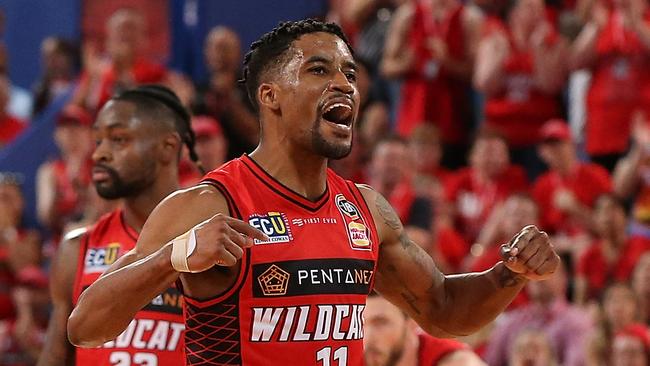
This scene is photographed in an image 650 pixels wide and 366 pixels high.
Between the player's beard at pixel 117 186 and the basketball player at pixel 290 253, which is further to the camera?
the player's beard at pixel 117 186

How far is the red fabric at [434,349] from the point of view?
5926mm

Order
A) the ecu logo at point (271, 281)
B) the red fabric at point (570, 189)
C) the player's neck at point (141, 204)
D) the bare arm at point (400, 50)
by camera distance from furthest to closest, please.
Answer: the bare arm at point (400, 50) < the red fabric at point (570, 189) < the player's neck at point (141, 204) < the ecu logo at point (271, 281)

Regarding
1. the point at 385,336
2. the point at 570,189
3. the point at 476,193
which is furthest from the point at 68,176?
the point at 385,336

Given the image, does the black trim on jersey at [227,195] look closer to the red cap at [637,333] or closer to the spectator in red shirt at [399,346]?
the spectator in red shirt at [399,346]

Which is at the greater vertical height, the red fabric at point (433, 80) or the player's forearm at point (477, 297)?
the player's forearm at point (477, 297)

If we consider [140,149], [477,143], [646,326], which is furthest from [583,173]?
[140,149]

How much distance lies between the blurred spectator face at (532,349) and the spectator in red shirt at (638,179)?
1.40 meters

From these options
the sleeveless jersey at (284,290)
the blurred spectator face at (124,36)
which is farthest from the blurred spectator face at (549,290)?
the sleeveless jersey at (284,290)

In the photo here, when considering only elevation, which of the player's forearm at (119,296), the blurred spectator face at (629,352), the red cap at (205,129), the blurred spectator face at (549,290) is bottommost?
the blurred spectator face at (629,352)

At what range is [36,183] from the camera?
499 inches

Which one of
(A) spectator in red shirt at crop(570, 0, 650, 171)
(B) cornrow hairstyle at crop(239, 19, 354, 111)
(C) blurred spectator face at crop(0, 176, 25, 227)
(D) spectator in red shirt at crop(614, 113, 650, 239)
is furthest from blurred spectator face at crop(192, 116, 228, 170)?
(B) cornrow hairstyle at crop(239, 19, 354, 111)

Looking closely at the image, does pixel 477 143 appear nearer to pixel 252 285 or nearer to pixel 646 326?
pixel 646 326

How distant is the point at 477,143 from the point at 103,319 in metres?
6.28

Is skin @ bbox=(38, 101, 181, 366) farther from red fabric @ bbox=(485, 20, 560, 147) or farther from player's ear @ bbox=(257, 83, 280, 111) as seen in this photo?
red fabric @ bbox=(485, 20, 560, 147)
